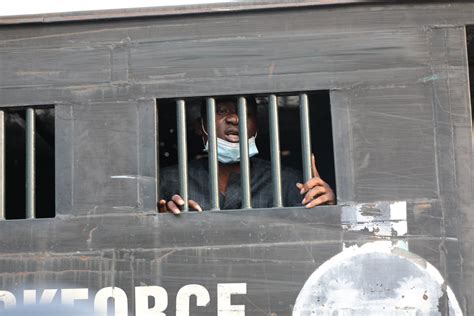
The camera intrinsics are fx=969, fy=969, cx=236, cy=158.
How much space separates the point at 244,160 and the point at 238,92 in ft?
1.46

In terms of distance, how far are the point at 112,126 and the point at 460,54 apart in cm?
227

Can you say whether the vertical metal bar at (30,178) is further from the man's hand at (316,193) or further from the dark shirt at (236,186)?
the man's hand at (316,193)

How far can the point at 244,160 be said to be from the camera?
20.1 ft

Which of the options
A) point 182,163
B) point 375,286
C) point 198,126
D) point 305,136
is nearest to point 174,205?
point 182,163

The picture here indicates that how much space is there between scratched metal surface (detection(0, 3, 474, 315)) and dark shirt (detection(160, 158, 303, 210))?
0.64 metres

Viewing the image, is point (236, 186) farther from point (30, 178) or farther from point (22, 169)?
point (22, 169)

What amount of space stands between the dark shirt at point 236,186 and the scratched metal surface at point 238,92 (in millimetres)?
645

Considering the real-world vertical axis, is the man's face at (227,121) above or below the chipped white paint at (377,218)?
above

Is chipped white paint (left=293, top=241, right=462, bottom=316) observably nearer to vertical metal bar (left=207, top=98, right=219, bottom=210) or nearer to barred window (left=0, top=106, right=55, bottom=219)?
vertical metal bar (left=207, top=98, right=219, bottom=210)

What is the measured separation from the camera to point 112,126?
626 cm

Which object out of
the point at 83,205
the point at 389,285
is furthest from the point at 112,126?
the point at 389,285

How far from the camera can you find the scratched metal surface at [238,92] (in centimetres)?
598

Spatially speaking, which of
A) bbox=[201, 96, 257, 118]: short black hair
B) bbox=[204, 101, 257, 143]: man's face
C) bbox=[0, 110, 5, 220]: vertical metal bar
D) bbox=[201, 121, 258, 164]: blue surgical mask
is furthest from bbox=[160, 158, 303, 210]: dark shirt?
bbox=[0, 110, 5, 220]: vertical metal bar

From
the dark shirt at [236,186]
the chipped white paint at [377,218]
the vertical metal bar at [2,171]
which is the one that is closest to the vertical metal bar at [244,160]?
the chipped white paint at [377,218]
